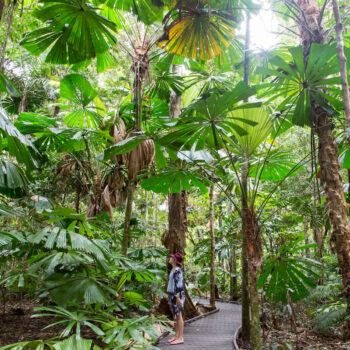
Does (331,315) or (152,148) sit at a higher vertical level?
(152,148)

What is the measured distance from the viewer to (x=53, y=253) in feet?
9.03

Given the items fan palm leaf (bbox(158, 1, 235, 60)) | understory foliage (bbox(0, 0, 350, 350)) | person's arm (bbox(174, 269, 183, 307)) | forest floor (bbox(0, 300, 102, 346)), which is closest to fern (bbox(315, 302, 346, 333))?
understory foliage (bbox(0, 0, 350, 350))

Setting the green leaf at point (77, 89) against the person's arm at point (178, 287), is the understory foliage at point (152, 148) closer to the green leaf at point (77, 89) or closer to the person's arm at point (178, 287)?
the green leaf at point (77, 89)

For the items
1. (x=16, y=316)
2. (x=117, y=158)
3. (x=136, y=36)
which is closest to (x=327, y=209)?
(x=117, y=158)

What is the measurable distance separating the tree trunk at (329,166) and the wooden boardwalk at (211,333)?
201cm

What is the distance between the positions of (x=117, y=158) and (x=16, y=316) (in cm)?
371

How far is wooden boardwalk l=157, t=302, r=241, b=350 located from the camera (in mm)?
4180

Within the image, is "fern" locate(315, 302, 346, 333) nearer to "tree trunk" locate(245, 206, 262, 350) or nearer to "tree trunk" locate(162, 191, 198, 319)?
"tree trunk" locate(245, 206, 262, 350)

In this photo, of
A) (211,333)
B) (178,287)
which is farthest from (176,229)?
(211,333)

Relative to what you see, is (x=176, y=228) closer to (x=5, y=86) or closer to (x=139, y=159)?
(x=139, y=159)

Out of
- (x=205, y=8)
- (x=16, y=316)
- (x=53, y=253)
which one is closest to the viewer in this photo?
(x=53, y=253)

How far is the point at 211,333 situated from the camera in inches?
200

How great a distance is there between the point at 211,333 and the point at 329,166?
3.76m

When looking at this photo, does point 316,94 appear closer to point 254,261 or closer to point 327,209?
point 327,209
